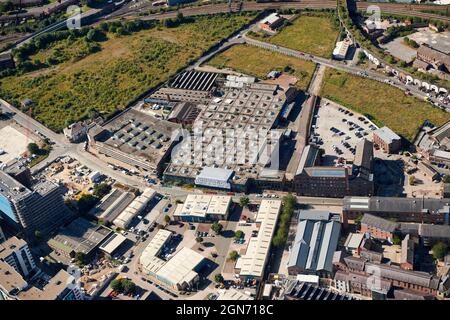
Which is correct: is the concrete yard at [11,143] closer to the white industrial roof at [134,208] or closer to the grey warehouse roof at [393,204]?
the white industrial roof at [134,208]

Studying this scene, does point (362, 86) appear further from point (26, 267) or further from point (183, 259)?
point (26, 267)

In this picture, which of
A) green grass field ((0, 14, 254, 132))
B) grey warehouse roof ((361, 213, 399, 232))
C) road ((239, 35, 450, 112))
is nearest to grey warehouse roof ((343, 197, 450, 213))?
grey warehouse roof ((361, 213, 399, 232))

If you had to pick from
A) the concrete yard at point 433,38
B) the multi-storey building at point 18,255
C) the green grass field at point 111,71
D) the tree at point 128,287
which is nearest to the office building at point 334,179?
the tree at point 128,287

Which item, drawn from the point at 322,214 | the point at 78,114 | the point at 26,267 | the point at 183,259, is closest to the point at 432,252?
the point at 322,214

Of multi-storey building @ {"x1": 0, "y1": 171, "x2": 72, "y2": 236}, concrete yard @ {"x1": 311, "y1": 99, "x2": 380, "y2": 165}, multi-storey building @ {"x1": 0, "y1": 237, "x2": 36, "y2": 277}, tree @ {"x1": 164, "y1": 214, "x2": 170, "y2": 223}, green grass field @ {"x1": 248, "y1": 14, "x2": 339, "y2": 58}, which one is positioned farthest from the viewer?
green grass field @ {"x1": 248, "y1": 14, "x2": 339, "y2": 58}

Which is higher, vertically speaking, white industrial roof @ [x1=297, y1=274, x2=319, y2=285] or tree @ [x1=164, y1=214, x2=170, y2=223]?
Result: white industrial roof @ [x1=297, y1=274, x2=319, y2=285]

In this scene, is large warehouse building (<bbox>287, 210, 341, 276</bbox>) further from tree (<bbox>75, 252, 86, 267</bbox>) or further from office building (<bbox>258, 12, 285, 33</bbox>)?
office building (<bbox>258, 12, 285, 33</bbox>)
